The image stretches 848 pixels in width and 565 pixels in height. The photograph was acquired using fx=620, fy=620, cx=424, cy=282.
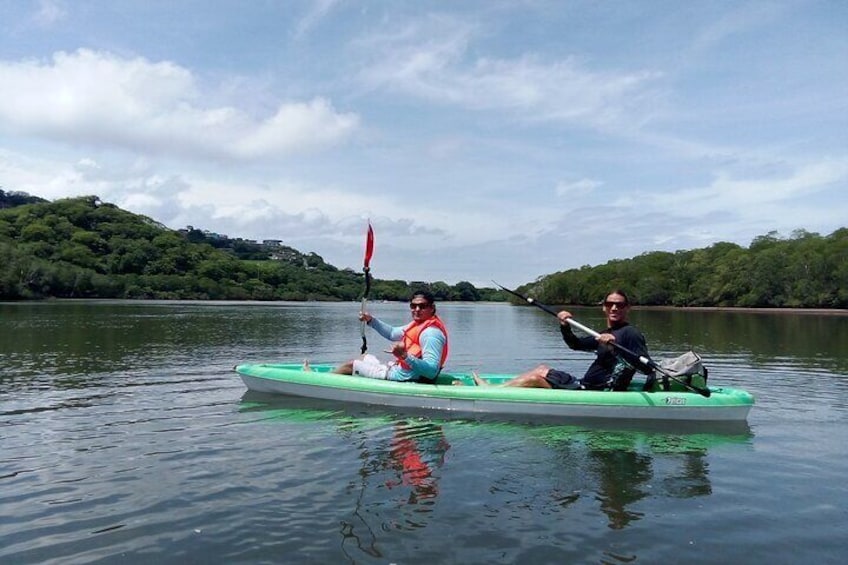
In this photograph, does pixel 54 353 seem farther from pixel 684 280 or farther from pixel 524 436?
pixel 684 280

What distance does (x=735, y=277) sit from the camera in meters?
97.5

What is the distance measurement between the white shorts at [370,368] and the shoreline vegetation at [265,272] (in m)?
62.6

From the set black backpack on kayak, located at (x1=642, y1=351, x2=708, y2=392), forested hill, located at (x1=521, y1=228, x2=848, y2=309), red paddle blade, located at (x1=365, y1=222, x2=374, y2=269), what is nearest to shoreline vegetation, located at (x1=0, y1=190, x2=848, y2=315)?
forested hill, located at (x1=521, y1=228, x2=848, y2=309)

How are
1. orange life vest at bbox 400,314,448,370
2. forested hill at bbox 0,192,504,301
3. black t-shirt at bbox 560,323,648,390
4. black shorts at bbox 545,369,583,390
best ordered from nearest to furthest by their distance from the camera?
black t-shirt at bbox 560,323,648,390 < black shorts at bbox 545,369,583,390 < orange life vest at bbox 400,314,448,370 < forested hill at bbox 0,192,504,301

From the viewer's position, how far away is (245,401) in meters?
12.2

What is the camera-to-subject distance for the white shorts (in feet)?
39.1

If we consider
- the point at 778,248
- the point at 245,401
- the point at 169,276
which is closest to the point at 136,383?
the point at 245,401

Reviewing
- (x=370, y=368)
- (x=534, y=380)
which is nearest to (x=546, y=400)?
(x=534, y=380)

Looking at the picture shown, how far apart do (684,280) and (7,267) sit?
352ft

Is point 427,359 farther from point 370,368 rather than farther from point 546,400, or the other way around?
point 546,400

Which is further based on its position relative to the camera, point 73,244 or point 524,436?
point 73,244

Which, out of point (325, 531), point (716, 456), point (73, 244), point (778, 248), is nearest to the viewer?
point (325, 531)

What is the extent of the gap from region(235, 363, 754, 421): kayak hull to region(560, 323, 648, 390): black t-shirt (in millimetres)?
360

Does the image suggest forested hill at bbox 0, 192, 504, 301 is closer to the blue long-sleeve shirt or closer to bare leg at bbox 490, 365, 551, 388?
the blue long-sleeve shirt
